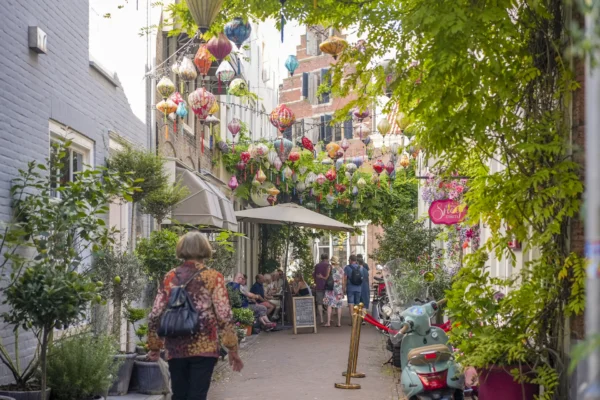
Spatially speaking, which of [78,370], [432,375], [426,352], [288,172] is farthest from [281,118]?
[78,370]

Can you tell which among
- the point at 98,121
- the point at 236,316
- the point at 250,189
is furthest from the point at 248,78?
the point at 98,121

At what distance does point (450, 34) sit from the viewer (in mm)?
6246

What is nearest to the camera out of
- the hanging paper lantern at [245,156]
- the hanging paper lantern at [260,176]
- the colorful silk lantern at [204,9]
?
the colorful silk lantern at [204,9]

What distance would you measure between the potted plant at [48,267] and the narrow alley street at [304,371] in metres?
3.20

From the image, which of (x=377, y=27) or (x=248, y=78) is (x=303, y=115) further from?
(x=377, y=27)

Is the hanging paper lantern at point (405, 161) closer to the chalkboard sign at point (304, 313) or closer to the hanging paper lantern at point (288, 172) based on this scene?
the hanging paper lantern at point (288, 172)

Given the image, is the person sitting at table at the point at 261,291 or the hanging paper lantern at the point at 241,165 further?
the hanging paper lantern at the point at 241,165

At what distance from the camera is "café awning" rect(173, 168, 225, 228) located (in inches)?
644

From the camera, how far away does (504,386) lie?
6.96m

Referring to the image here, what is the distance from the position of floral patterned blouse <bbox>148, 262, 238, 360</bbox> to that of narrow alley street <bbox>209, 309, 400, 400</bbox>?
4413mm

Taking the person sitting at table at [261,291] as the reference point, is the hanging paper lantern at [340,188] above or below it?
above

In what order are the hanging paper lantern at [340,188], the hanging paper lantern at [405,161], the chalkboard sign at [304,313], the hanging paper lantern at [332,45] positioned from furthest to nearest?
the hanging paper lantern at [340,188] < the hanging paper lantern at [405,161] < the chalkboard sign at [304,313] < the hanging paper lantern at [332,45]

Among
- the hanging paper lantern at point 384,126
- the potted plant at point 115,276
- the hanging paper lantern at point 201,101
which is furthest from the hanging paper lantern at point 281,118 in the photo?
the potted plant at point 115,276

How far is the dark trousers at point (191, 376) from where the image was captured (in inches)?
243
